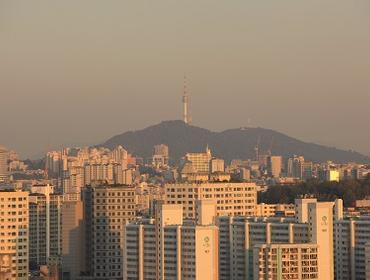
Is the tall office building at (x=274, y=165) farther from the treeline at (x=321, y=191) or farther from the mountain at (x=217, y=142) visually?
the treeline at (x=321, y=191)

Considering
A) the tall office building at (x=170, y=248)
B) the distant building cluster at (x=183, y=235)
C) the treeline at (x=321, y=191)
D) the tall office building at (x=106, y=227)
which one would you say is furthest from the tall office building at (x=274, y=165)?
the tall office building at (x=170, y=248)

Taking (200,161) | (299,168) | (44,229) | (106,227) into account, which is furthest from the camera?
(299,168)

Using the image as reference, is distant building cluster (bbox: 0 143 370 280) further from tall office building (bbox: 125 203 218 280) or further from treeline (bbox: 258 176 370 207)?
treeline (bbox: 258 176 370 207)

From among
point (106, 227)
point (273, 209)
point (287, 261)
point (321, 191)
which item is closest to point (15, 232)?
point (106, 227)

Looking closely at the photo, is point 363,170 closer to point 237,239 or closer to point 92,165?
point 92,165

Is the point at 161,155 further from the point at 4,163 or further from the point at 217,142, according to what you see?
the point at 4,163
